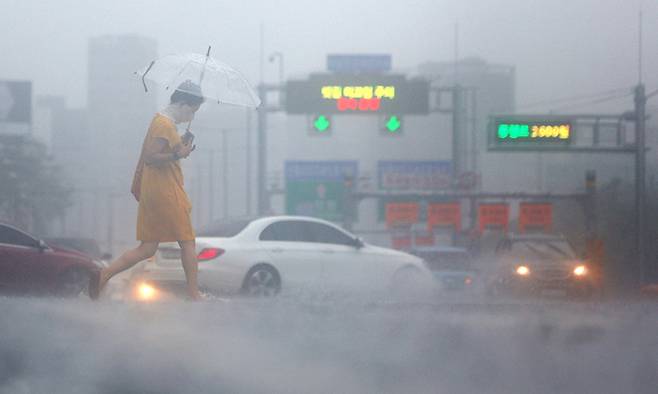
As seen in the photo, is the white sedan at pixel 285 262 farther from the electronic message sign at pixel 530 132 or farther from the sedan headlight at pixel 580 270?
the electronic message sign at pixel 530 132

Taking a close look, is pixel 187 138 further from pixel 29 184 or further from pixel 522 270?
pixel 29 184

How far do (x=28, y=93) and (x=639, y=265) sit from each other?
12.2 metres

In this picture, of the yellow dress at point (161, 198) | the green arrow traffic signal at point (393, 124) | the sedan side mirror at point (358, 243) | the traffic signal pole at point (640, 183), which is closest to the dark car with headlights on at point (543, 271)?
the traffic signal pole at point (640, 183)

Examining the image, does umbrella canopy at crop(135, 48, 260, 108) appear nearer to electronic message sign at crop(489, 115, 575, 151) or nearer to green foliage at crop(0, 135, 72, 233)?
green foliage at crop(0, 135, 72, 233)

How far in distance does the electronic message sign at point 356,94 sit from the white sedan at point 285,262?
10.8 metres

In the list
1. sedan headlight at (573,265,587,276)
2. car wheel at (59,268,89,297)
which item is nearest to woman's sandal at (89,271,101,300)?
car wheel at (59,268,89,297)

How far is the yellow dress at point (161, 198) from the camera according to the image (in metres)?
5.25

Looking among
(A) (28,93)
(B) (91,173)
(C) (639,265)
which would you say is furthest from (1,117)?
(C) (639,265)

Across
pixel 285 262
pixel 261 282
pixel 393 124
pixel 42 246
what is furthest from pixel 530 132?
pixel 42 246

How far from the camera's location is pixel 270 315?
3643 millimetres

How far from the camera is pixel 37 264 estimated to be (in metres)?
8.88

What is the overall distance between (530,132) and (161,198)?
56.2 feet

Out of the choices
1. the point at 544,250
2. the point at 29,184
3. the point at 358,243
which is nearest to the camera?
the point at 358,243

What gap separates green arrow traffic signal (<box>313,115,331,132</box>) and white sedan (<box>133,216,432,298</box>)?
1078 centimetres
